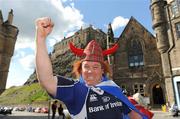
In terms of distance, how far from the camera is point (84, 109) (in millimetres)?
2553

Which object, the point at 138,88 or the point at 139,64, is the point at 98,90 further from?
the point at 139,64

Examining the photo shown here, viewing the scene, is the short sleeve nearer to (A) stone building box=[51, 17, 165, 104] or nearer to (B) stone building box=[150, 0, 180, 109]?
(B) stone building box=[150, 0, 180, 109]

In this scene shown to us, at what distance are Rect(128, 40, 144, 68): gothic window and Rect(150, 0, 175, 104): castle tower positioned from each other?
4673 millimetres

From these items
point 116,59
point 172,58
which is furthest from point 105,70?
point 116,59

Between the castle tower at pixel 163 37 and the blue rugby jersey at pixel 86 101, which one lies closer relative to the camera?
the blue rugby jersey at pixel 86 101

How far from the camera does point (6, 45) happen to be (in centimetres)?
2705

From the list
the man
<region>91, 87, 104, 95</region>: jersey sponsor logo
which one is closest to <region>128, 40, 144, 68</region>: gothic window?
the man

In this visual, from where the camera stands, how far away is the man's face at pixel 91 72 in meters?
2.81

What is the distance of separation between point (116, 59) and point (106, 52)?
3596cm

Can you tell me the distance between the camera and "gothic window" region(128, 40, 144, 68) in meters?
37.6

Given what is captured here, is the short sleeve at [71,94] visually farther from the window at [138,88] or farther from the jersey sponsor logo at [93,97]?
the window at [138,88]

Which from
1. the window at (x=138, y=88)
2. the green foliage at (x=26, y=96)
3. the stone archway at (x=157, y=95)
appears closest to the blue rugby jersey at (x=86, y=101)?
the stone archway at (x=157, y=95)

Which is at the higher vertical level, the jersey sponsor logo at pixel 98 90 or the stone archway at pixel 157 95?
the jersey sponsor logo at pixel 98 90

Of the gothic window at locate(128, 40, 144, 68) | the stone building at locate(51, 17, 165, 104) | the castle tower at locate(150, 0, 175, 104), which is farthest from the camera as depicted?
the gothic window at locate(128, 40, 144, 68)
